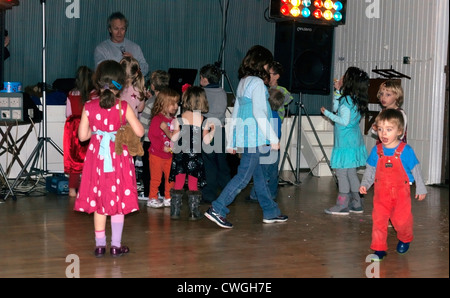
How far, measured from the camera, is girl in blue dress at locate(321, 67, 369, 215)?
5.77 metres

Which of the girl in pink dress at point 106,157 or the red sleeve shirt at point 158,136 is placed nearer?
the girl in pink dress at point 106,157

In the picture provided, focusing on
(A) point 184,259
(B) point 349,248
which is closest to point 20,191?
(A) point 184,259

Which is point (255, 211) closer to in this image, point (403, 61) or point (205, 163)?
point (205, 163)

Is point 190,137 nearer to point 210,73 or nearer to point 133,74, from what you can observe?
point 210,73

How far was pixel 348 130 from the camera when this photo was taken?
5.85 metres

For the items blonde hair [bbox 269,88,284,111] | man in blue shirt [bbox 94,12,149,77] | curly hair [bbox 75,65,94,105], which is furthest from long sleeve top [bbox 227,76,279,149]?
man in blue shirt [bbox 94,12,149,77]

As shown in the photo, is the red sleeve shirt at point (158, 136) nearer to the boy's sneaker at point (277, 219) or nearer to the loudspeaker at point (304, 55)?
the boy's sneaker at point (277, 219)

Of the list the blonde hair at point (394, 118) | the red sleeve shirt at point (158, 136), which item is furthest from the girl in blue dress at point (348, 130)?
the blonde hair at point (394, 118)

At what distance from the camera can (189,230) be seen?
5.16 m

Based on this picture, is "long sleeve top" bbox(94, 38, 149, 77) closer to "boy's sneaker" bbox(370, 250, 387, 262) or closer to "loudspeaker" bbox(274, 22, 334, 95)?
"loudspeaker" bbox(274, 22, 334, 95)

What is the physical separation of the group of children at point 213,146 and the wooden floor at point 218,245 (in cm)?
18

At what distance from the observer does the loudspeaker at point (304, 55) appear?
305 inches

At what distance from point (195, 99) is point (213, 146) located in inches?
22.3
